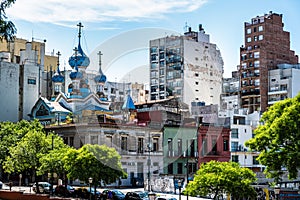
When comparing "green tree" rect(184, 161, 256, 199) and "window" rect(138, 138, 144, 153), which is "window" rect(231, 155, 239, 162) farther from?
"green tree" rect(184, 161, 256, 199)

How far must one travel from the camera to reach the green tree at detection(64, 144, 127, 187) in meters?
44.5

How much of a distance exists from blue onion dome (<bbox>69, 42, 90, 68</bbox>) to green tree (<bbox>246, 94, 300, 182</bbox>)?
39742mm

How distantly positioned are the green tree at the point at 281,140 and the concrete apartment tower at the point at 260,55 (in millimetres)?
59797

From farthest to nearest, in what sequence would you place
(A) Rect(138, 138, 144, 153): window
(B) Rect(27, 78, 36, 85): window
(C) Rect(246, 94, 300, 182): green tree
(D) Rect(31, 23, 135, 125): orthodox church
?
(B) Rect(27, 78, 36, 85): window
(D) Rect(31, 23, 135, 125): orthodox church
(A) Rect(138, 138, 144, 153): window
(C) Rect(246, 94, 300, 182): green tree

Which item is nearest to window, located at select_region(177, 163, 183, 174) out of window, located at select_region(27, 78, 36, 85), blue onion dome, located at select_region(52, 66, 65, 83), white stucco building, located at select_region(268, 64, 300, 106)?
blue onion dome, located at select_region(52, 66, 65, 83)

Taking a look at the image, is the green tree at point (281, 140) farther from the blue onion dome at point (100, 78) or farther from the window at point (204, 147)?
the blue onion dome at point (100, 78)

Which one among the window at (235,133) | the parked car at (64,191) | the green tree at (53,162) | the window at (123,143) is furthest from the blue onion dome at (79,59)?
the parked car at (64,191)

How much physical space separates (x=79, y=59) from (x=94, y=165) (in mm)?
30976

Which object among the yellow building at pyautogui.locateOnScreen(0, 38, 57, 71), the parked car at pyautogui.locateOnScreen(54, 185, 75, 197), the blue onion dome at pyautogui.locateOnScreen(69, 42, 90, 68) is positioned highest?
the yellow building at pyautogui.locateOnScreen(0, 38, 57, 71)

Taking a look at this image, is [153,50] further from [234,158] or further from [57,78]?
[234,158]

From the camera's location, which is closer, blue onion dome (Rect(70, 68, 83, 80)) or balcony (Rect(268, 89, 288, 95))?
blue onion dome (Rect(70, 68, 83, 80))

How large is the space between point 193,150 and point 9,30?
154ft

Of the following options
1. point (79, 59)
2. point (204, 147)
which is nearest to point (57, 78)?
point (79, 59)

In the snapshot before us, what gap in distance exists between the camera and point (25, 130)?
2450 inches
